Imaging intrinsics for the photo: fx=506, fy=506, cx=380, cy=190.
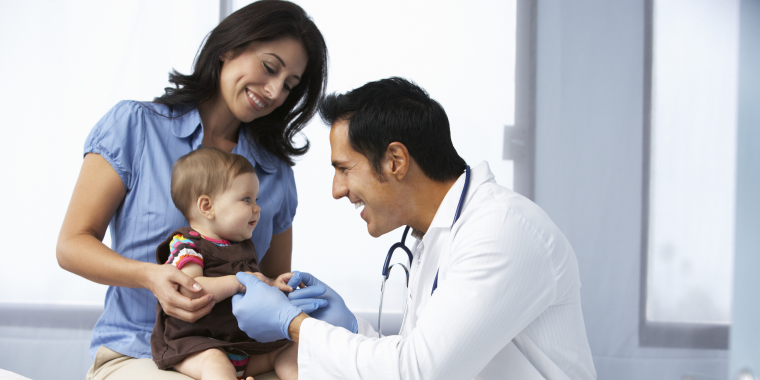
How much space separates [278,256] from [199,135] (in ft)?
1.59

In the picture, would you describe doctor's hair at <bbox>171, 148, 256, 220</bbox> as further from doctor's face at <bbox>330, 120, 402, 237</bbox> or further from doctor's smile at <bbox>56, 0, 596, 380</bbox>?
doctor's face at <bbox>330, 120, 402, 237</bbox>

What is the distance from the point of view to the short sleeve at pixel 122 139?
1.29 m

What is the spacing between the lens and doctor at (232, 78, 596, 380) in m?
1.01

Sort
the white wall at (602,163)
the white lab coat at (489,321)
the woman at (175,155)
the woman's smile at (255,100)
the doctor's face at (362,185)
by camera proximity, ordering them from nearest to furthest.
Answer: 1. the white lab coat at (489,321)
2. the woman at (175,155)
3. the doctor's face at (362,185)
4. the woman's smile at (255,100)
5. the white wall at (602,163)

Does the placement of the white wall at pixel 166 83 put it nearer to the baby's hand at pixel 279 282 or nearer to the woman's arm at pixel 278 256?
the woman's arm at pixel 278 256

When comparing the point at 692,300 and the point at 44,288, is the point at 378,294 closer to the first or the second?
the point at 692,300

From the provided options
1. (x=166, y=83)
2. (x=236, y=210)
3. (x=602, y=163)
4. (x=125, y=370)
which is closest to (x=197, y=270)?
(x=236, y=210)

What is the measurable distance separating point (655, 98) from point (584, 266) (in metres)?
0.85

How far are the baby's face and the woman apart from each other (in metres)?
0.12

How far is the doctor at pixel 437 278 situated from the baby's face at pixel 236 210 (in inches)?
5.9

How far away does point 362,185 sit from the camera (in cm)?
135

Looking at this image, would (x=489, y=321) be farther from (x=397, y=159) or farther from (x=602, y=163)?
(x=602, y=163)

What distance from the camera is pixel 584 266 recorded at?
7.69 feet

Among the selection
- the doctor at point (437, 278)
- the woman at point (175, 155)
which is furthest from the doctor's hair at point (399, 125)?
the woman at point (175, 155)
